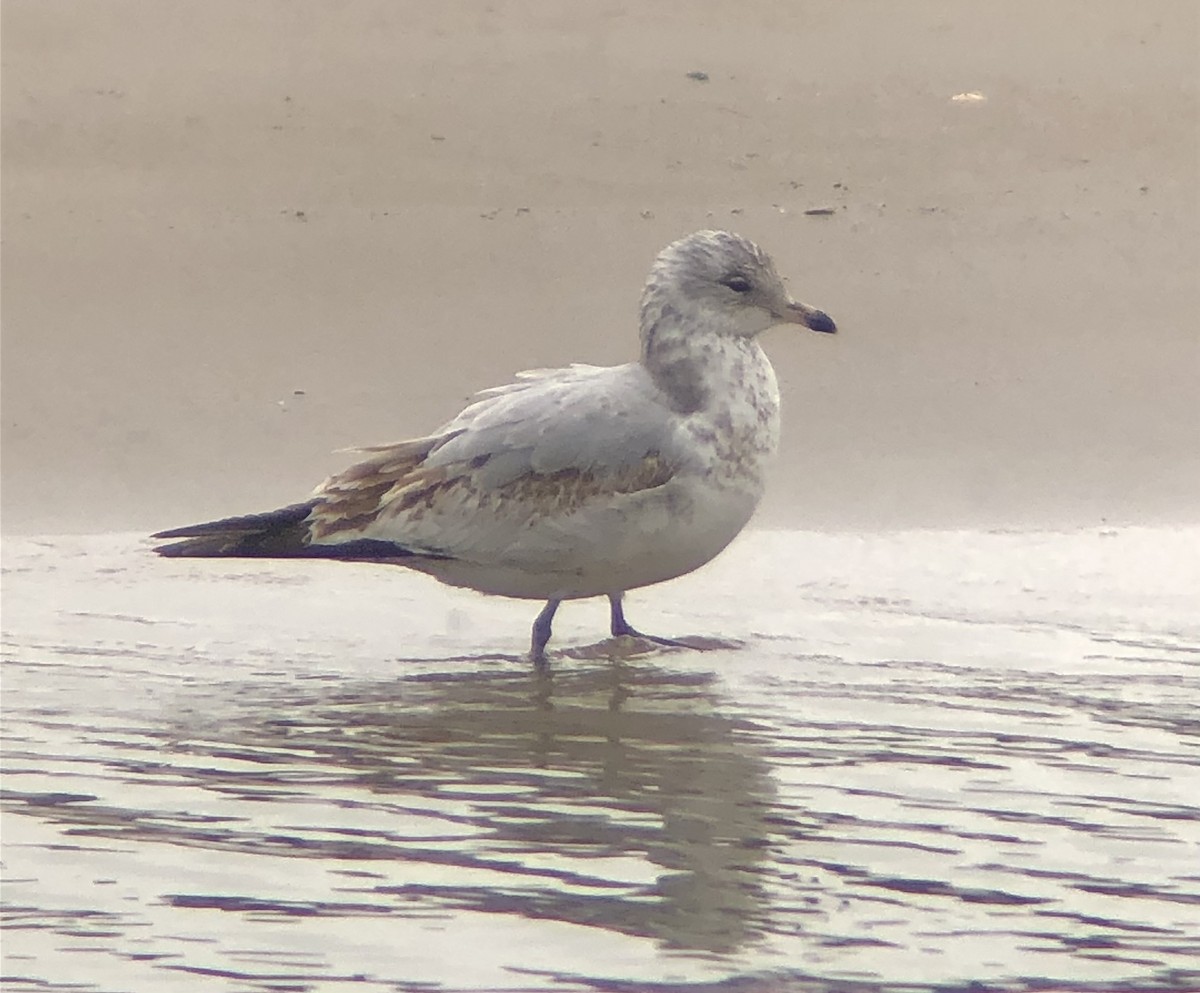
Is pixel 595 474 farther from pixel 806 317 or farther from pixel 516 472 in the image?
pixel 806 317

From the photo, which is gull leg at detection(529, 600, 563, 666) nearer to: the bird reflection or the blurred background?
the bird reflection

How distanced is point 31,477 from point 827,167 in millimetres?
3537

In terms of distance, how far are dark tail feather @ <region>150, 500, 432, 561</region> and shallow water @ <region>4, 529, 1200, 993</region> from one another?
21 centimetres

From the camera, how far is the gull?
16.9ft

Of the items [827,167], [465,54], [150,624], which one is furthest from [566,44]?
[150,624]

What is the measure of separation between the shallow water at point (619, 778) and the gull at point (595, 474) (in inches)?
9.1

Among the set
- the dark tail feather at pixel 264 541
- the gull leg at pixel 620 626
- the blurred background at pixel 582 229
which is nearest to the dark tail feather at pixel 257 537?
the dark tail feather at pixel 264 541

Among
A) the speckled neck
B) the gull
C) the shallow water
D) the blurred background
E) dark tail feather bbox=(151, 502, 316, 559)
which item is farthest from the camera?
the blurred background

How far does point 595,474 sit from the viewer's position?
5184 millimetres

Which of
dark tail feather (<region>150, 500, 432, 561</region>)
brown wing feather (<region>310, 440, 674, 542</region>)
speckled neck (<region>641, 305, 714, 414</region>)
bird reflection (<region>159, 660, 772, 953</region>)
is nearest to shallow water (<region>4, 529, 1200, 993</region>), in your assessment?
bird reflection (<region>159, 660, 772, 953</region>)

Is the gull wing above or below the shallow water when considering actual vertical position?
above

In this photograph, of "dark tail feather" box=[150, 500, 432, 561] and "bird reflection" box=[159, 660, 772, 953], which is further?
"dark tail feather" box=[150, 500, 432, 561]

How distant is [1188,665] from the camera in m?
5.09

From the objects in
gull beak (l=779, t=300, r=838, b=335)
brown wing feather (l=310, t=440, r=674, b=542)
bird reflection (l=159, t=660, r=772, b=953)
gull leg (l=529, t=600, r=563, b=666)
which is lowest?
bird reflection (l=159, t=660, r=772, b=953)
